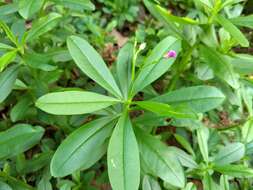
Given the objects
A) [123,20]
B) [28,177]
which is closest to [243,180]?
[28,177]

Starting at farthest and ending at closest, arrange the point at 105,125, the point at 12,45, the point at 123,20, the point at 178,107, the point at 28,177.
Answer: the point at 123,20
the point at 28,177
the point at 12,45
the point at 105,125
the point at 178,107

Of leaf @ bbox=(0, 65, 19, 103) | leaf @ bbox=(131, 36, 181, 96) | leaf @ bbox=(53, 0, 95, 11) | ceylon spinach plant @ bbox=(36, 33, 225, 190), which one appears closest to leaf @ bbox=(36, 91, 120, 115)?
ceylon spinach plant @ bbox=(36, 33, 225, 190)

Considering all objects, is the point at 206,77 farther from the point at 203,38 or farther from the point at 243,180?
the point at 243,180

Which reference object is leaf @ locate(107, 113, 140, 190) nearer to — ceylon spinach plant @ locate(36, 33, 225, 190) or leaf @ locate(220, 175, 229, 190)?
ceylon spinach plant @ locate(36, 33, 225, 190)

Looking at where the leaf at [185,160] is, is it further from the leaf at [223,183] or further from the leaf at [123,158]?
the leaf at [123,158]

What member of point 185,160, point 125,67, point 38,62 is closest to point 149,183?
point 185,160

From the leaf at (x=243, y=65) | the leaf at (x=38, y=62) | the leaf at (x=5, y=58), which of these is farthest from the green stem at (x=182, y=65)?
the leaf at (x=5, y=58)

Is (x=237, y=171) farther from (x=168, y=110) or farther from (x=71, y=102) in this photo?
(x=71, y=102)
